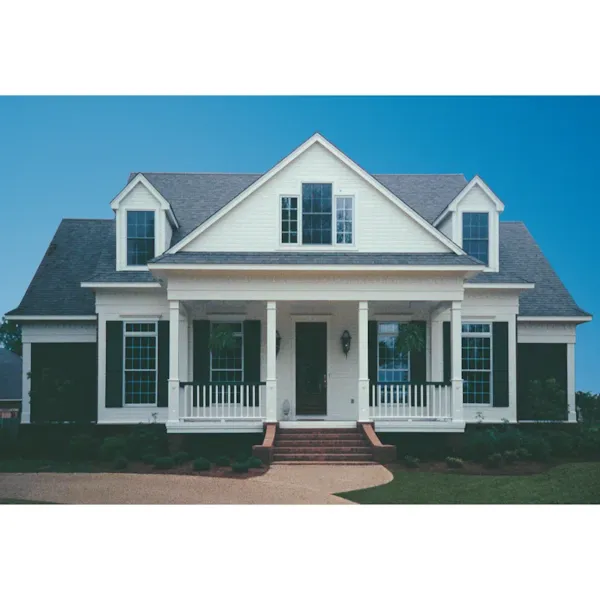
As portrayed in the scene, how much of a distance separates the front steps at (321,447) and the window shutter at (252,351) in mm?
2627

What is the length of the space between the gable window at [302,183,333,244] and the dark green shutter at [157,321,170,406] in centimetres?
459

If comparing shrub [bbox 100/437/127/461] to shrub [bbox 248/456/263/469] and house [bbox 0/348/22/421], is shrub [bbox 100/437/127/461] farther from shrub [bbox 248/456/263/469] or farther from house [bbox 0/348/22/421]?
house [bbox 0/348/22/421]

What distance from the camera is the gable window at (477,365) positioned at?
61.3 ft

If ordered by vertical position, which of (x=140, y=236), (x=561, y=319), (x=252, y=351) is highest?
(x=140, y=236)

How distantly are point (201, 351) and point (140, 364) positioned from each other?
165 cm

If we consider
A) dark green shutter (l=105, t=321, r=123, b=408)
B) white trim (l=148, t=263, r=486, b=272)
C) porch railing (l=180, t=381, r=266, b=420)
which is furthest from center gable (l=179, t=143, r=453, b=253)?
dark green shutter (l=105, t=321, r=123, b=408)

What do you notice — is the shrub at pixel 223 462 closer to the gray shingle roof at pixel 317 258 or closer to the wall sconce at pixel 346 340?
the gray shingle roof at pixel 317 258

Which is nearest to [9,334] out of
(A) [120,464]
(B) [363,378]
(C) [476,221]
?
(A) [120,464]

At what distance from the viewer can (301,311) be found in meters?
18.6

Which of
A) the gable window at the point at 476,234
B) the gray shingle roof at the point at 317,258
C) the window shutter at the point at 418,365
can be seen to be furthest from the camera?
the gable window at the point at 476,234

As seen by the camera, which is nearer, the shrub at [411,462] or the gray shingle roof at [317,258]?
the shrub at [411,462]

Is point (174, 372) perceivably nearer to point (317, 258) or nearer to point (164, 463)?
point (164, 463)

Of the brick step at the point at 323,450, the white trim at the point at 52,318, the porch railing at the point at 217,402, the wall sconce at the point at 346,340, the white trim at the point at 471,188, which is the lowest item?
the brick step at the point at 323,450

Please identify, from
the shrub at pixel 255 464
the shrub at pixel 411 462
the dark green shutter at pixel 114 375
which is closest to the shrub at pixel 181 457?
the shrub at pixel 255 464
